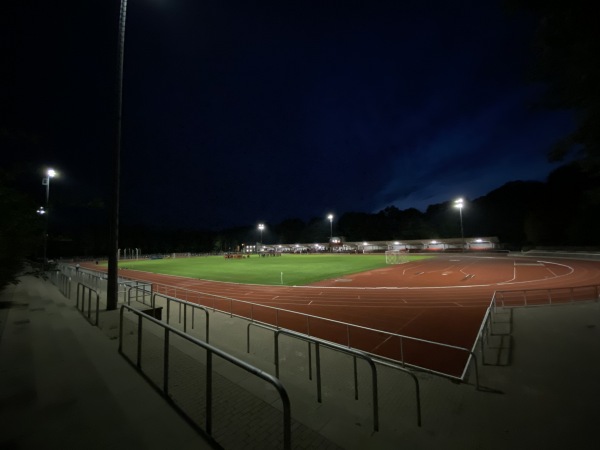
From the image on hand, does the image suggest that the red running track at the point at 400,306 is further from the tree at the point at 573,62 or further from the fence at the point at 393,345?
the tree at the point at 573,62

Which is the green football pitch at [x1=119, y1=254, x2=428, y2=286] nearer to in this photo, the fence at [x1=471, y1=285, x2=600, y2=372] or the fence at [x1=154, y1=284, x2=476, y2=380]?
the fence at [x1=154, y1=284, x2=476, y2=380]

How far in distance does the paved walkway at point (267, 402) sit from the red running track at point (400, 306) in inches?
57.8

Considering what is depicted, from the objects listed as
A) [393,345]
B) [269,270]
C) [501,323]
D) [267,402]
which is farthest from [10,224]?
[269,270]

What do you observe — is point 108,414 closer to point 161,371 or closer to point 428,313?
point 161,371

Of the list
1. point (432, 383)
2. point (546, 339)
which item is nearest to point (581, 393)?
point (432, 383)

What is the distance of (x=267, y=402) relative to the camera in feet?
13.5

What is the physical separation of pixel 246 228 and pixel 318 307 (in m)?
175

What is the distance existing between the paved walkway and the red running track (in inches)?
57.8

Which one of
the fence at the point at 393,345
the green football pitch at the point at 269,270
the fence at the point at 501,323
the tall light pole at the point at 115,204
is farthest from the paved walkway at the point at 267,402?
the green football pitch at the point at 269,270

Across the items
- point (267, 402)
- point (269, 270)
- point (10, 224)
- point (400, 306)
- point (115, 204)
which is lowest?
point (400, 306)

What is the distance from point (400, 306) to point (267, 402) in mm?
12496

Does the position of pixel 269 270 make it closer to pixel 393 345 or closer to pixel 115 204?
pixel 115 204

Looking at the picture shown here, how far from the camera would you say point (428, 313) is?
535 inches

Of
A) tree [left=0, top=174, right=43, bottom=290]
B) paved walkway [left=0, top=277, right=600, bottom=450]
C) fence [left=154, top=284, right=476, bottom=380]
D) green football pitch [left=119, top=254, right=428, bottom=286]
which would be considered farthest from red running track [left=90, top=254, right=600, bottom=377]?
tree [left=0, top=174, right=43, bottom=290]
